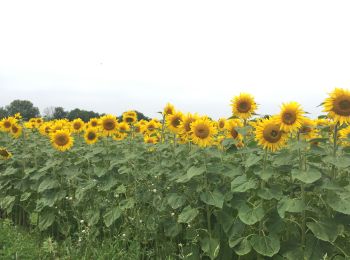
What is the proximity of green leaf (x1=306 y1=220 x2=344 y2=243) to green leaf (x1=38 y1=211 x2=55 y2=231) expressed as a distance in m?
4.01

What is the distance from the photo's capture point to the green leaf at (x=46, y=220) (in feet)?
21.5

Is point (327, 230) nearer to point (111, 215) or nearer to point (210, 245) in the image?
point (210, 245)

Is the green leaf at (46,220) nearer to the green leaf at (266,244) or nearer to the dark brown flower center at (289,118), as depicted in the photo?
the green leaf at (266,244)

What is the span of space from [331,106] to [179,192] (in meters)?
2.13

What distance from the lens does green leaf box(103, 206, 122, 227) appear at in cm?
565

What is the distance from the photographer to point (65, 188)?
699cm

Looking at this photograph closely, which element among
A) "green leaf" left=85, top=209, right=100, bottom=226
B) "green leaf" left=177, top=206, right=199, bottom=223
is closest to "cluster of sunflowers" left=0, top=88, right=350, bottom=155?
"green leaf" left=177, top=206, right=199, bottom=223

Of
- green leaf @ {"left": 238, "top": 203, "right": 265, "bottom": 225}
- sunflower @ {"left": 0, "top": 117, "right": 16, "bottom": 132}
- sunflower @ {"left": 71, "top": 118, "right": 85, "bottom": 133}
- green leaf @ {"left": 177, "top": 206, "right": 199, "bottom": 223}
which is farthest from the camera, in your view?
sunflower @ {"left": 0, "top": 117, "right": 16, "bottom": 132}

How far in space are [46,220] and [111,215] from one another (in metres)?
1.46

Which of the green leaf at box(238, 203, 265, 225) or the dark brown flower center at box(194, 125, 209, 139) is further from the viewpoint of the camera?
the dark brown flower center at box(194, 125, 209, 139)

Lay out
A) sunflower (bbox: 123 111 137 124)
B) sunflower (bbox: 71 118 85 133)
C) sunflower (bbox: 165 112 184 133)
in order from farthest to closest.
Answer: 1. sunflower (bbox: 71 118 85 133)
2. sunflower (bbox: 123 111 137 124)
3. sunflower (bbox: 165 112 184 133)

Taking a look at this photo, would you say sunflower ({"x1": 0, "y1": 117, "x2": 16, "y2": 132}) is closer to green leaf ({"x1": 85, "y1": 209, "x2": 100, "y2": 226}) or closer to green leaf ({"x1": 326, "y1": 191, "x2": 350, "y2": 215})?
green leaf ({"x1": 85, "y1": 209, "x2": 100, "y2": 226})

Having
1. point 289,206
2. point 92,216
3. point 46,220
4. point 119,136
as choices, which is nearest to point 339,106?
point 289,206

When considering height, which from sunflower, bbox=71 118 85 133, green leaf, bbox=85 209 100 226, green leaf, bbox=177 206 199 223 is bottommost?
green leaf, bbox=85 209 100 226
